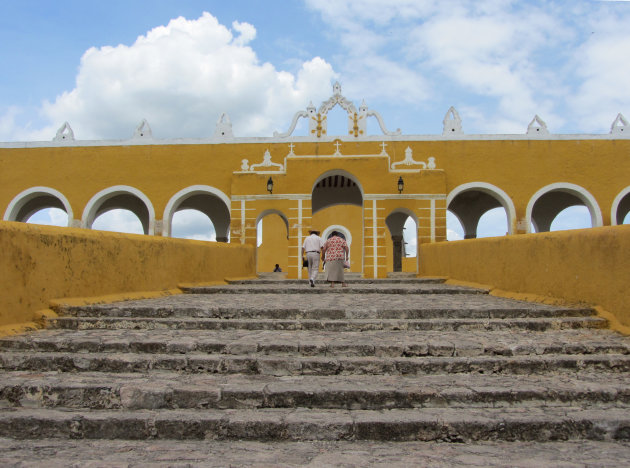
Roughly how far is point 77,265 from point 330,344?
312cm

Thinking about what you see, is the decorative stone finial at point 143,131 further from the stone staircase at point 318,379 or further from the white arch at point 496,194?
the stone staircase at point 318,379

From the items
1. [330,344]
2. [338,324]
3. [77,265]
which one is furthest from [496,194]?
[77,265]

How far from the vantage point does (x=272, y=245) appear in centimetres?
2044

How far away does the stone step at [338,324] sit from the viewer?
4125 mm

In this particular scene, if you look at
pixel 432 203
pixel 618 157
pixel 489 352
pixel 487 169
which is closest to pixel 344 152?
pixel 432 203

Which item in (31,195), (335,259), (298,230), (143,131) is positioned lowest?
(335,259)

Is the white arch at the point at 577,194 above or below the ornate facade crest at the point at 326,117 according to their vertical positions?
below

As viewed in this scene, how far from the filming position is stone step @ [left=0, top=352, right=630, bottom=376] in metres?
3.11

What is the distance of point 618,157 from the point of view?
40.9 feet

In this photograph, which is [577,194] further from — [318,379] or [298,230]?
[318,379]

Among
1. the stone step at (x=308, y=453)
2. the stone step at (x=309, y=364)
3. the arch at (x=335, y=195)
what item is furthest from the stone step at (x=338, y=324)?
the arch at (x=335, y=195)

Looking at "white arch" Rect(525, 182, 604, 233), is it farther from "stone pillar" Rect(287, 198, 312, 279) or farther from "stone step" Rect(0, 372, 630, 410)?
"stone step" Rect(0, 372, 630, 410)

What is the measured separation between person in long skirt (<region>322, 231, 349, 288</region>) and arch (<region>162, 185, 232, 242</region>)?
207 inches

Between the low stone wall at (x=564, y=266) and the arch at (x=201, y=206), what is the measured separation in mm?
7705
